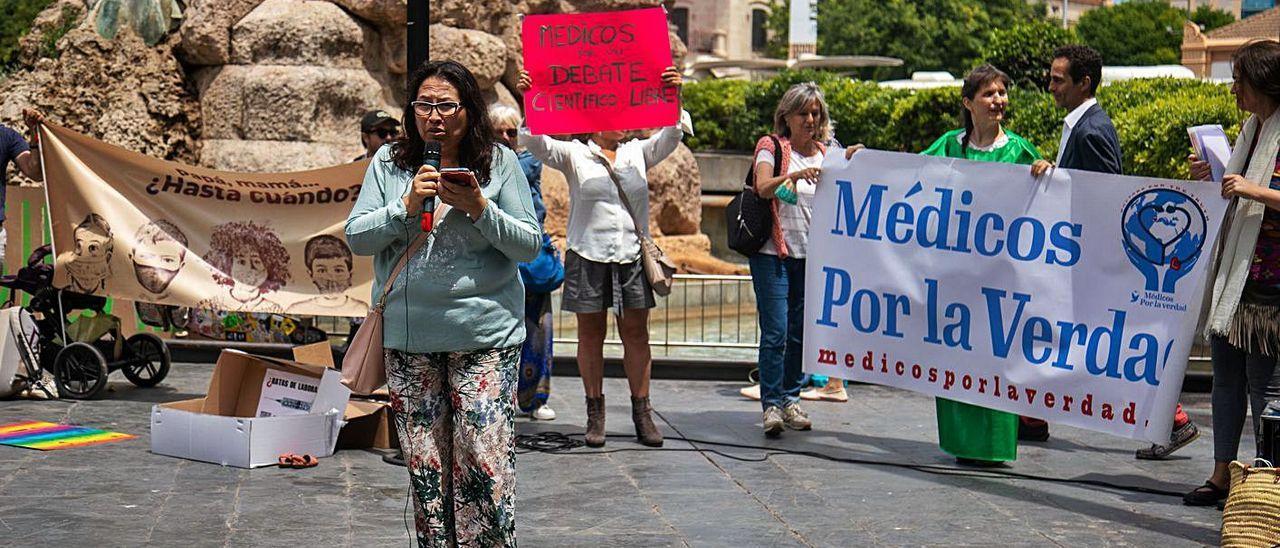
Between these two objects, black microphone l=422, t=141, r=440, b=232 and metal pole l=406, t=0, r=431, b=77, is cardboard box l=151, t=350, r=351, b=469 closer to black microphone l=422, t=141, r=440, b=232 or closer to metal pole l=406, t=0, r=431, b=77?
metal pole l=406, t=0, r=431, b=77

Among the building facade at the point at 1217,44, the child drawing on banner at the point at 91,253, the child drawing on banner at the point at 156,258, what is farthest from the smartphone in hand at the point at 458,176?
the building facade at the point at 1217,44

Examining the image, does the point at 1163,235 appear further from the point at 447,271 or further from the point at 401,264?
the point at 401,264

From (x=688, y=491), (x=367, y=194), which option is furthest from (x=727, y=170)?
(x=367, y=194)

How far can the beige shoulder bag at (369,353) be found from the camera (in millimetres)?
4859

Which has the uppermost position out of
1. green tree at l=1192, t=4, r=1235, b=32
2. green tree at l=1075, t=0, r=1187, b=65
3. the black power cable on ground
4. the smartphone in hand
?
green tree at l=1192, t=4, r=1235, b=32

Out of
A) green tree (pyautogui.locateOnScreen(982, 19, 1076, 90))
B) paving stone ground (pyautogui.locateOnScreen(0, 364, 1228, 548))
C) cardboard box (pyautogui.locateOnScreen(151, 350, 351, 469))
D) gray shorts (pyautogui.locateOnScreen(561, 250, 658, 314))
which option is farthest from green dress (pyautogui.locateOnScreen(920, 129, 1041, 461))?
green tree (pyautogui.locateOnScreen(982, 19, 1076, 90))

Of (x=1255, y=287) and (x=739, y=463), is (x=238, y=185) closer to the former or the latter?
(x=739, y=463)

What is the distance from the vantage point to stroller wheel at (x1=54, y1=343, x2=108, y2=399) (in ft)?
29.9

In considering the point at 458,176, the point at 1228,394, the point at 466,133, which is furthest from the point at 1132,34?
the point at 458,176

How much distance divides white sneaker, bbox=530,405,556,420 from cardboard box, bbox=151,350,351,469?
140cm

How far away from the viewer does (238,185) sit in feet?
29.7

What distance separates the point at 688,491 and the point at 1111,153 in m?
2.64

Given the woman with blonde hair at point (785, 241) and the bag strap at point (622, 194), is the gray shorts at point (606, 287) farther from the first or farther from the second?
the woman with blonde hair at point (785, 241)

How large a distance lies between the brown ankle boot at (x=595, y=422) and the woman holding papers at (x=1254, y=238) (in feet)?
9.80
